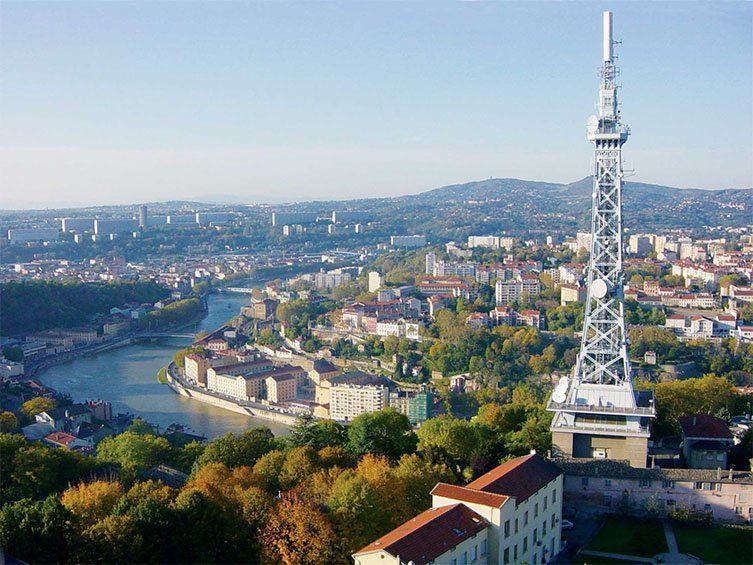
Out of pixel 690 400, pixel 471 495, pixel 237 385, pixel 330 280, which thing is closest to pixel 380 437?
pixel 471 495

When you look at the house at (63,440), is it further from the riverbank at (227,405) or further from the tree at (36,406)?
the riverbank at (227,405)

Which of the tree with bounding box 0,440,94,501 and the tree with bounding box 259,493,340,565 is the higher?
the tree with bounding box 259,493,340,565

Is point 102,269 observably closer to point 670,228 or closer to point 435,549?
point 670,228

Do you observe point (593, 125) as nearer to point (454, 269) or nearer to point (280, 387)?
point (280, 387)

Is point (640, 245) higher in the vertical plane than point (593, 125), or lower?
lower

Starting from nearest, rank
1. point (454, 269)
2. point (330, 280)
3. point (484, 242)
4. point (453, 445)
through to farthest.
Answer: point (453, 445)
point (454, 269)
point (330, 280)
point (484, 242)

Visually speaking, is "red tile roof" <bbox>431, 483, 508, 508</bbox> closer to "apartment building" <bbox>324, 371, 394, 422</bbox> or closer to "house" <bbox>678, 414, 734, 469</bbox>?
"house" <bbox>678, 414, 734, 469</bbox>

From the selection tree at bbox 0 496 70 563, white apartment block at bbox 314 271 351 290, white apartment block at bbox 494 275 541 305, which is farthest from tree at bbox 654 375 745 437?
white apartment block at bbox 314 271 351 290

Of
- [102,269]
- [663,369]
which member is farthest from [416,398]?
[102,269]
